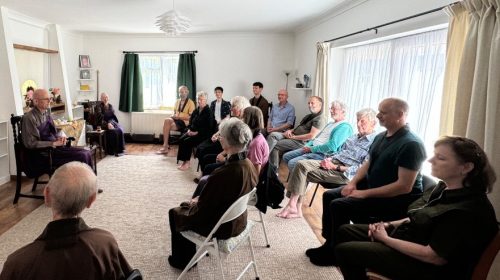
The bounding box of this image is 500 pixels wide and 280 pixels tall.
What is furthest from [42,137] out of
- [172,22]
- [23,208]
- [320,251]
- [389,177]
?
[389,177]

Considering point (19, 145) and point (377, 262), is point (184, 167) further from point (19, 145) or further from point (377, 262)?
point (377, 262)

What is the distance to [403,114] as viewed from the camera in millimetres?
2215

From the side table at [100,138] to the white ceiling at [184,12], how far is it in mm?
1840

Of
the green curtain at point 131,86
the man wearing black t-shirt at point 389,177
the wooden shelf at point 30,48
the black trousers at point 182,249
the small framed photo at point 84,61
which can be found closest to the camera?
the man wearing black t-shirt at point 389,177

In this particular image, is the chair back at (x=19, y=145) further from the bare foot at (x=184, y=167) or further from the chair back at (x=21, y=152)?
the bare foot at (x=184, y=167)

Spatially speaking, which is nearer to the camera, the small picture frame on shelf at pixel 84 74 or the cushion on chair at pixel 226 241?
the cushion on chair at pixel 226 241

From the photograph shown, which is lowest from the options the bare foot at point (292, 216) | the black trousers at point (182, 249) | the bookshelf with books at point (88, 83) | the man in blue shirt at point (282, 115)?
the bare foot at point (292, 216)

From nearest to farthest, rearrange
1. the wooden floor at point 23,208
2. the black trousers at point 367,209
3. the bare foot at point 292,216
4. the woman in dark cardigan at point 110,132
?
the black trousers at point 367,209, the wooden floor at point 23,208, the bare foot at point 292,216, the woman in dark cardigan at point 110,132

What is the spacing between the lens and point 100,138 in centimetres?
562

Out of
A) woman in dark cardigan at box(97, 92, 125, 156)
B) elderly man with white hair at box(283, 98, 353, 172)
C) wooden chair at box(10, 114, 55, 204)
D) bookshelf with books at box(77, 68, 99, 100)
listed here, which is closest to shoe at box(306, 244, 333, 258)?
elderly man with white hair at box(283, 98, 353, 172)

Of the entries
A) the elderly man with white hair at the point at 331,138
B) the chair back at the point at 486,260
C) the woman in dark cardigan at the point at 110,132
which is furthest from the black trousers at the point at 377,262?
the woman in dark cardigan at the point at 110,132

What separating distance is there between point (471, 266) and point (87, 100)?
7.10 meters

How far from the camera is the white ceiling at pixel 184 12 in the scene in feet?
13.3

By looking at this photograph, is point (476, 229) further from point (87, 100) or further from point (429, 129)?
point (87, 100)
